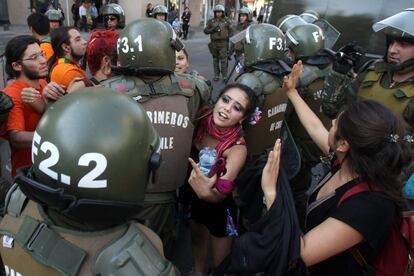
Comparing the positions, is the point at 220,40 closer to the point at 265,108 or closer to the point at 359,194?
the point at 265,108

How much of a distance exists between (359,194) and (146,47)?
1464 millimetres

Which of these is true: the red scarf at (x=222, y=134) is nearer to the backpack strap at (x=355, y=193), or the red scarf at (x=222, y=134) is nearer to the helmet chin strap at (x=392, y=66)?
the backpack strap at (x=355, y=193)

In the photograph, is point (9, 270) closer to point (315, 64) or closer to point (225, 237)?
point (225, 237)

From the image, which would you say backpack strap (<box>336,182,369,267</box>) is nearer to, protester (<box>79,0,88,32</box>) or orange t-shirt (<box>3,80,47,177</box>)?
orange t-shirt (<box>3,80,47,177</box>)

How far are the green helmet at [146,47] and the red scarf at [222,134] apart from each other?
444 mm

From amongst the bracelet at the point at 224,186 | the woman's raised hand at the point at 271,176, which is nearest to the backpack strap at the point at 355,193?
the woman's raised hand at the point at 271,176

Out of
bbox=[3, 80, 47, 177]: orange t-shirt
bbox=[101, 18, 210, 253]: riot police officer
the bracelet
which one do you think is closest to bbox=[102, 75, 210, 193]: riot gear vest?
bbox=[101, 18, 210, 253]: riot police officer

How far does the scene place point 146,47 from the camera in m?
2.23

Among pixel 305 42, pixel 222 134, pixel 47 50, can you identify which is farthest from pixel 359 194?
pixel 47 50

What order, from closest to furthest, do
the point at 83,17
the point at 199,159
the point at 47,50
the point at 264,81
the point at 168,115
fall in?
the point at 168,115 → the point at 199,159 → the point at 264,81 → the point at 47,50 → the point at 83,17

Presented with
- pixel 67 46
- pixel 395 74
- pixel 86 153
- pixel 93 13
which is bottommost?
pixel 93 13

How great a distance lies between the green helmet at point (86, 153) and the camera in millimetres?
1150

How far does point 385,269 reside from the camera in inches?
64.6

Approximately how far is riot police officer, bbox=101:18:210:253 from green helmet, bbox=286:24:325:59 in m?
2.09
